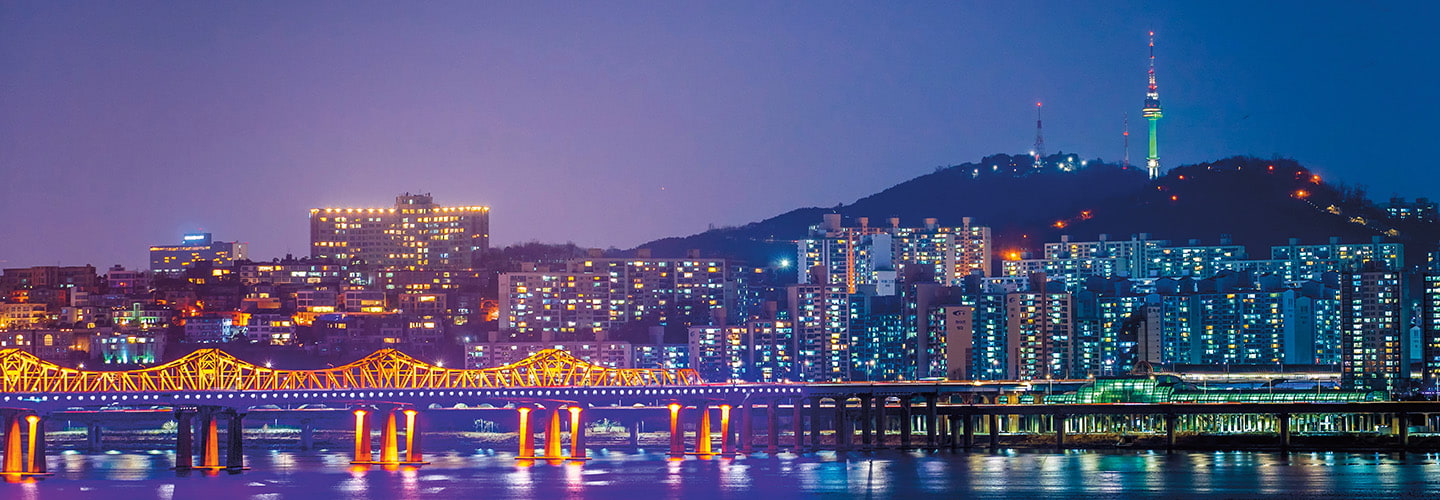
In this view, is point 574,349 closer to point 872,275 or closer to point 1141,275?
point 872,275

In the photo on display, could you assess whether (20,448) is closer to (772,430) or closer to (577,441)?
(577,441)

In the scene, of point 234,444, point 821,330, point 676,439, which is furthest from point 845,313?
point 234,444

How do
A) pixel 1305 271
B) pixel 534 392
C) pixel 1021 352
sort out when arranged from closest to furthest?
1. pixel 534 392
2. pixel 1021 352
3. pixel 1305 271

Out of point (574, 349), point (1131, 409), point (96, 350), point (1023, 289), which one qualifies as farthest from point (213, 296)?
point (1131, 409)

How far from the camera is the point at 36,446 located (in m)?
103

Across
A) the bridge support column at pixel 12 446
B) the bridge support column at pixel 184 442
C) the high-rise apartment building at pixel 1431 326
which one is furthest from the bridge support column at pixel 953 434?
the bridge support column at pixel 12 446

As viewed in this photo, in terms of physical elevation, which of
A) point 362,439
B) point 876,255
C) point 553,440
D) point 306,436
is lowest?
point 306,436

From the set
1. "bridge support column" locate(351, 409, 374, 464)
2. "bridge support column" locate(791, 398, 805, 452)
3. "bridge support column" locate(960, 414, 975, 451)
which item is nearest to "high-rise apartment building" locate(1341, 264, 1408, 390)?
"bridge support column" locate(960, 414, 975, 451)

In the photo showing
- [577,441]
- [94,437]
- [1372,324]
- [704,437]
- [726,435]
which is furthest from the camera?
[1372,324]

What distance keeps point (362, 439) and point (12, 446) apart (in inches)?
607

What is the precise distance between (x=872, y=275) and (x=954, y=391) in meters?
69.1

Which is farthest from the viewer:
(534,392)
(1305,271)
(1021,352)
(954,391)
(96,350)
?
(1305,271)

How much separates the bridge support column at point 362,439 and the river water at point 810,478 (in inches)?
43.7

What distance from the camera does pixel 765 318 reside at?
17300cm
